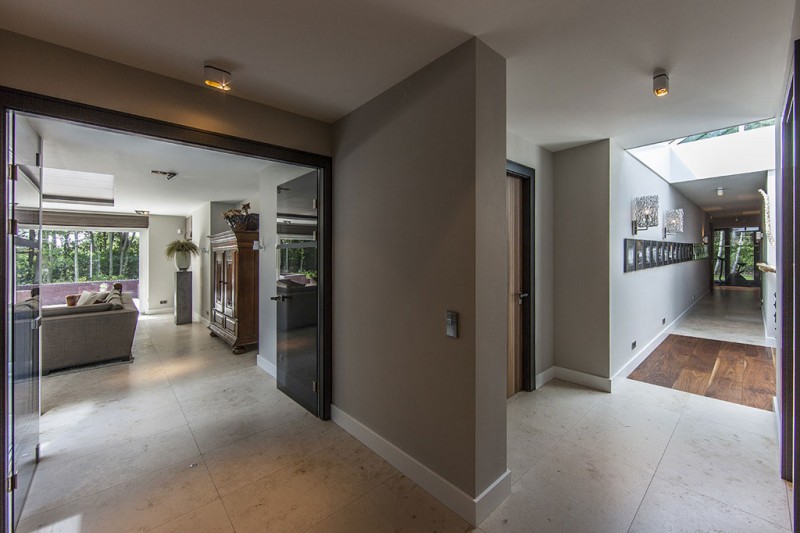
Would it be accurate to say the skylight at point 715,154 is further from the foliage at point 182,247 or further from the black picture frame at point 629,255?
the foliage at point 182,247

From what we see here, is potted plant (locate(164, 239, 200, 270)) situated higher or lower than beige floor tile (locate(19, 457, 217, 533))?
higher

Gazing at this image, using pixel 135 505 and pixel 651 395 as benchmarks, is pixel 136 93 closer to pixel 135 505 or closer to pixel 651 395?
pixel 135 505

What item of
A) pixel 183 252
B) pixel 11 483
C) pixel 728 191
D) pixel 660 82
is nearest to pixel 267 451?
pixel 11 483

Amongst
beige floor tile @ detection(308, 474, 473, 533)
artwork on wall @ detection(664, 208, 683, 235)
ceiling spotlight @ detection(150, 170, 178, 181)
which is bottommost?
beige floor tile @ detection(308, 474, 473, 533)

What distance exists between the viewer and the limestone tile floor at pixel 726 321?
551 centimetres

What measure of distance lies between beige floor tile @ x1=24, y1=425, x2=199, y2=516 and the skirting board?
1411 mm

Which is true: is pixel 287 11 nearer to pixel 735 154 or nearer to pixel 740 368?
pixel 740 368

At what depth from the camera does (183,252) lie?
25.0 feet

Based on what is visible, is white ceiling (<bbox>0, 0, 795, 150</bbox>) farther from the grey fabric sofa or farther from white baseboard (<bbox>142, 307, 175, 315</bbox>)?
white baseboard (<bbox>142, 307, 175, 315</bbox>)

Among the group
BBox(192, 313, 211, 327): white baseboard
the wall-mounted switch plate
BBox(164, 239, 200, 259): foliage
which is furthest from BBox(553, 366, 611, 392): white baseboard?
BBox(164, 239, 200, 259): foliage

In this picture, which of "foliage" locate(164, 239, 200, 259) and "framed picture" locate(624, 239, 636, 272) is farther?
"foliage" locate(164, 239, 200, 259)

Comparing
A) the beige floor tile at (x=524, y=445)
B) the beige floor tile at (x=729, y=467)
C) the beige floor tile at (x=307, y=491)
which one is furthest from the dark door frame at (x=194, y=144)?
the beige floor tile at (x=729, y=467)

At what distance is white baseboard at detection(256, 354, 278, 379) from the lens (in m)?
4.05

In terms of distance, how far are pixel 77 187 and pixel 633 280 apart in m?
8.35
